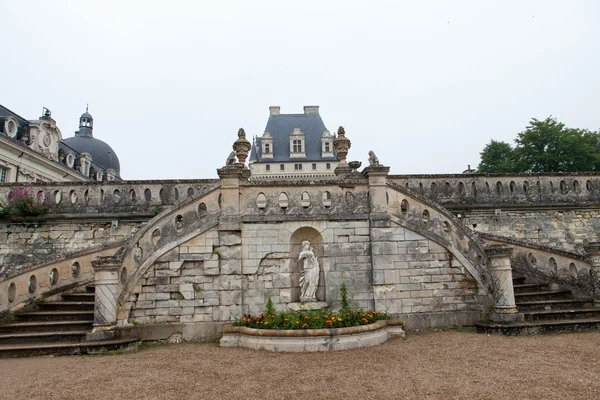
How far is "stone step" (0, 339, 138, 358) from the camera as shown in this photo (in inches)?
268

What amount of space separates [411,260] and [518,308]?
8.78 feet

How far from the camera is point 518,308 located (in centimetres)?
860

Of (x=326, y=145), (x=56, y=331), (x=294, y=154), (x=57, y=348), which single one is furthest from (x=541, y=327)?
(x=326, y=145)

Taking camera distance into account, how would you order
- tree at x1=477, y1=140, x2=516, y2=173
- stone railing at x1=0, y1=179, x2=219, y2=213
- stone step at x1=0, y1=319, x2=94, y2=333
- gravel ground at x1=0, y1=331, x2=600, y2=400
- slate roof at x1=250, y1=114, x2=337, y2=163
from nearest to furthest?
gravel ground at x1=0, y1=331, x2=600, y2=400 < stone step at x1=0, y1=319, x2=94, y2=333 < stone railing at x1=0, y1=179, x2=219, y2=213 < tree at x1=477, y1=140, x2=516, y2=173 < slate roof at x1=250, y1=114, x2=337, y2=163

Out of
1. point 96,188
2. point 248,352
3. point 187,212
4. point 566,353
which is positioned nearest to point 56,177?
point 96,188

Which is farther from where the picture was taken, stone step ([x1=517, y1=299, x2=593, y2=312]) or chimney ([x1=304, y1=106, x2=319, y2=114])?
chimney ([x1=304, y1=106, x2=319, y2=114])

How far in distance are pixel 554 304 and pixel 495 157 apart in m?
29.8

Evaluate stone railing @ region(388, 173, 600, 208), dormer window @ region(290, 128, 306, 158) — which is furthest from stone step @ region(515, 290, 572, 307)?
dormer window @ region(290, 128, 306, 158)

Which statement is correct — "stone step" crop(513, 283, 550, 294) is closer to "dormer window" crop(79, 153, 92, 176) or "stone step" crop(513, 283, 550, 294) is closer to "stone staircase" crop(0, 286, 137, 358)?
"stone staircase" crop(0, 286, 137, 358)

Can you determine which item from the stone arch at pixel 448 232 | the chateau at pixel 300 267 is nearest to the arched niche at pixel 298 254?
the chateau at pixel 300 267

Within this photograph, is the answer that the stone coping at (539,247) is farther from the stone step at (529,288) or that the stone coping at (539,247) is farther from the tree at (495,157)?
the tree at (495,157)

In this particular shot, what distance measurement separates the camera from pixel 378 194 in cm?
876

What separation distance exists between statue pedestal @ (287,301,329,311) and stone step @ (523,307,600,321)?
441 centimetres

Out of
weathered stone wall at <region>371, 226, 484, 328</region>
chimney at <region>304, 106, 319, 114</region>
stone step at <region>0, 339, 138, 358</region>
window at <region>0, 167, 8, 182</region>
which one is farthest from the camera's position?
chimney at <region>304, 106, 319, 114</region>
